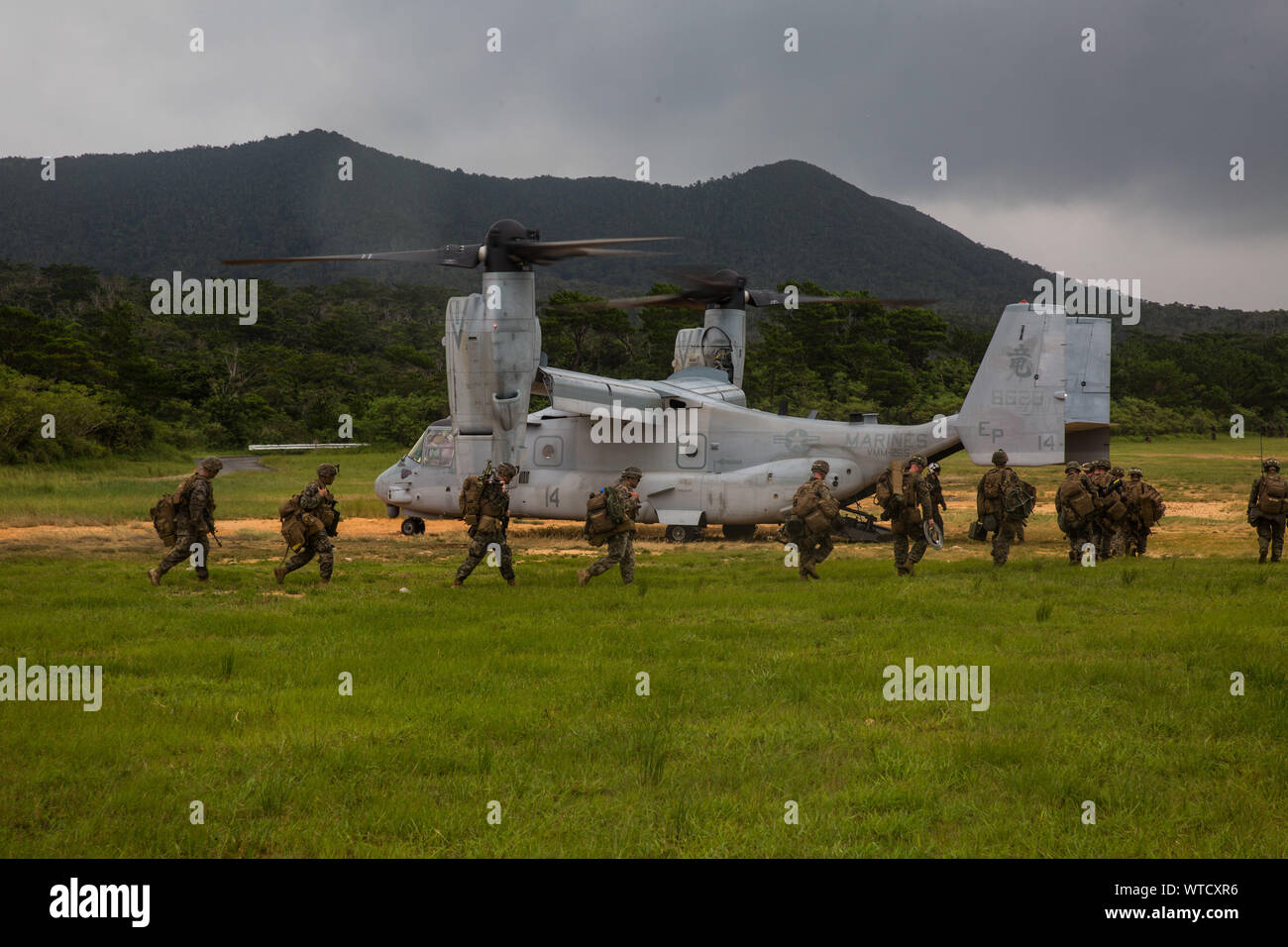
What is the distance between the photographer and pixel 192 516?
12891 mm

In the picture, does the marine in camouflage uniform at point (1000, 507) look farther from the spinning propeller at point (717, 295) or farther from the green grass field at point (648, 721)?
the spinning propeller at point (717, 295)

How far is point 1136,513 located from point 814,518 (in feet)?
21.2

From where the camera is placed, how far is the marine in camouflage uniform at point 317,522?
12.8 m

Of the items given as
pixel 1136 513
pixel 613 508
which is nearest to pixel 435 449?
pixel 613 508

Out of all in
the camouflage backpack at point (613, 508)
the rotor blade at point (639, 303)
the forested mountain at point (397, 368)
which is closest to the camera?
the camouflage backpack at point (613, 508)

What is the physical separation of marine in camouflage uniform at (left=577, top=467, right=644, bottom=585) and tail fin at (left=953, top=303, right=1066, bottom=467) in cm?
796

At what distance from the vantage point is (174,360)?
204 feet

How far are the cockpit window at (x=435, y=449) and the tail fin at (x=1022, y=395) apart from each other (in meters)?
10.2

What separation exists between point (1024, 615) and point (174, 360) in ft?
203

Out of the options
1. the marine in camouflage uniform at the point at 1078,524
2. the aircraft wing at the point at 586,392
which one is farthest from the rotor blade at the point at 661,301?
the marine in camouflage uniform at the point at 1078,524

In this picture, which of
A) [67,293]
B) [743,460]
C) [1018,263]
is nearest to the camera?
[743,460]

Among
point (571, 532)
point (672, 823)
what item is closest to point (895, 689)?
point (672, 823)

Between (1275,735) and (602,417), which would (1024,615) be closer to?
(1275,735)
